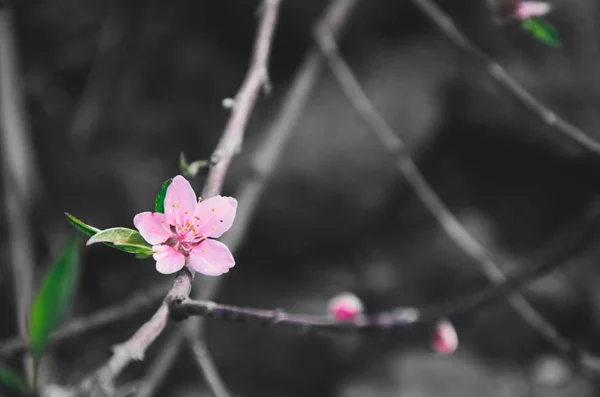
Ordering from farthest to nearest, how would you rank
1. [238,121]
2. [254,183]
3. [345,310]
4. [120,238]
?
[254,183]
[345,310]
[238,121]
[120,238]

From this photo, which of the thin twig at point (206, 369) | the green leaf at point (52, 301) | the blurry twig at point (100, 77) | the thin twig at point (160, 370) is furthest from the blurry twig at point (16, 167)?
the green leaf at point (52, 301)

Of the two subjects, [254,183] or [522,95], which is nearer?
[522,95]

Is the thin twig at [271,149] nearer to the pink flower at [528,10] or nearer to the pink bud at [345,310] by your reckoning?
the pink bud at [345,310]

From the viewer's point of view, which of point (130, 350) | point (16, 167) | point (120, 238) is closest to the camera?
point (130, 350)

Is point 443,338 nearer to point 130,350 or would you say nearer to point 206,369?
point 206,369

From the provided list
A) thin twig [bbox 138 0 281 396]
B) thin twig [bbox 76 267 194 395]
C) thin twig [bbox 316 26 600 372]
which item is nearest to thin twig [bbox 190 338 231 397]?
thin twig [bbox 138 0 281 396]

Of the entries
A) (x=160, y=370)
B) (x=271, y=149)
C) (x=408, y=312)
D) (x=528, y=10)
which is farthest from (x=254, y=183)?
(x=528, y=10)

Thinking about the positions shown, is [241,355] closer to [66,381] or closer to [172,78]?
[66,381]
